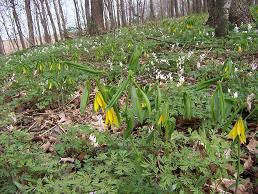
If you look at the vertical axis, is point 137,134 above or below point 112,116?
below

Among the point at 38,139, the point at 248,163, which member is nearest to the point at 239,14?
the point at 248,163

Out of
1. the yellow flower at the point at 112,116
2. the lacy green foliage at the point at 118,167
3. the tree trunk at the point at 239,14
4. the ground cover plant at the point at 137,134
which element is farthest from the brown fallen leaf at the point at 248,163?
the tree trunk at the point at 239,14

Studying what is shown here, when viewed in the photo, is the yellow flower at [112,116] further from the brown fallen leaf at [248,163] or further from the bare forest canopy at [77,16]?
the bare forest canopy at [77,16]

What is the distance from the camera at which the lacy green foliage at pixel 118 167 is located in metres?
1.81

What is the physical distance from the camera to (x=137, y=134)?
9.39 ft

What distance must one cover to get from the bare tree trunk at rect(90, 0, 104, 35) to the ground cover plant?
357 inches

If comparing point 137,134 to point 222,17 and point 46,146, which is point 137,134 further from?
point 222,17

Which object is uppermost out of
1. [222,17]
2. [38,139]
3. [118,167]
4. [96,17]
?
[96,17]

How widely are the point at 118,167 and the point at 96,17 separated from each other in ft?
42.5

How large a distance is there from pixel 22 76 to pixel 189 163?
15.6ft

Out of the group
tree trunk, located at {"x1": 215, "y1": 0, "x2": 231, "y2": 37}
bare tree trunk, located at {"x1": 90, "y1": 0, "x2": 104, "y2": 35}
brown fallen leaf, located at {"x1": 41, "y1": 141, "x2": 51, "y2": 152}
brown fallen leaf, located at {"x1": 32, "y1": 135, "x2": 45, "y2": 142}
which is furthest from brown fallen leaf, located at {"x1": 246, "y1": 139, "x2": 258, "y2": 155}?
bare tree trunk, located at {"x1": 90, "y1": 0, "x2": 104, "y2": 35}

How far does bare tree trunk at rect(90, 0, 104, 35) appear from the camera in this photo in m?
13.5

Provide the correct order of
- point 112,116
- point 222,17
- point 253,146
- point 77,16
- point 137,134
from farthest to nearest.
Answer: point 77,16, point 222,17, point 137,134, point 253,146, point 112,116

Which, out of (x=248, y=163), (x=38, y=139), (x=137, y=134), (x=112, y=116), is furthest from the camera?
(x=38, y=139)
